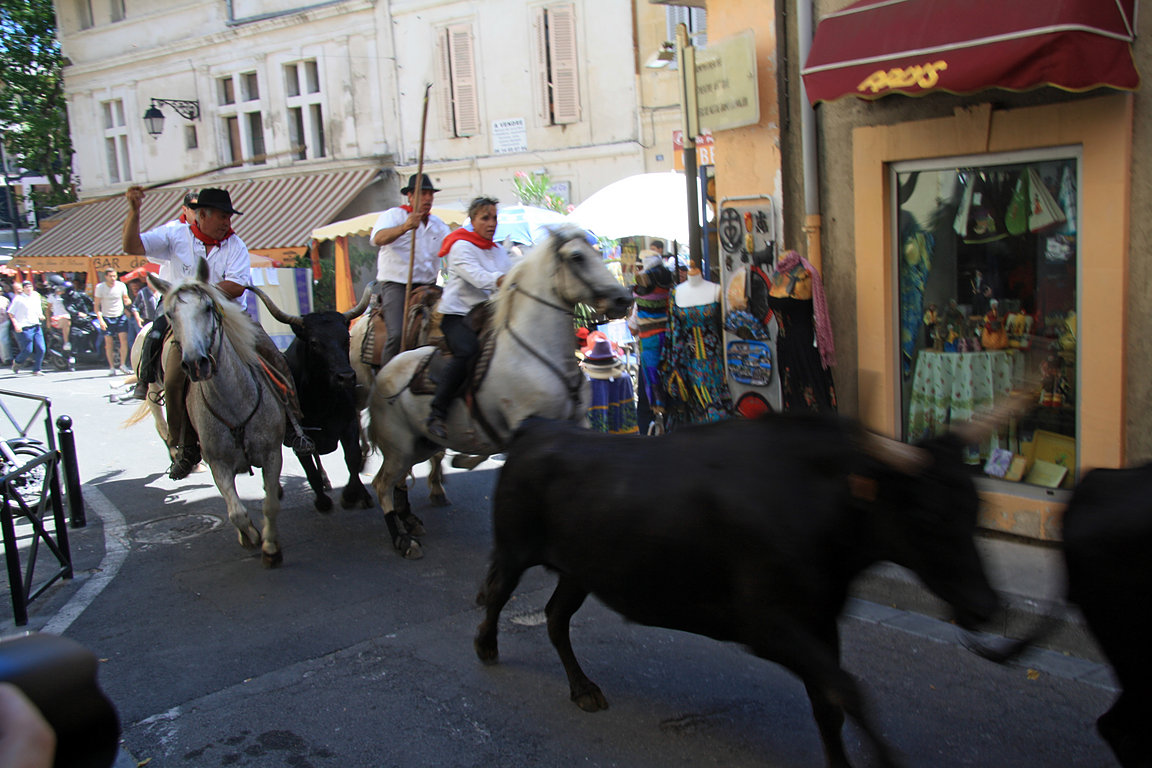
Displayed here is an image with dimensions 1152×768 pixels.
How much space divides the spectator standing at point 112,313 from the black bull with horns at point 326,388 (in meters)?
14.5

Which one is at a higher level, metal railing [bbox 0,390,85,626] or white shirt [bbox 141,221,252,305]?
white shirt [bbox 141,221,252,305]

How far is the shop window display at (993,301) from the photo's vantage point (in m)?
5.95

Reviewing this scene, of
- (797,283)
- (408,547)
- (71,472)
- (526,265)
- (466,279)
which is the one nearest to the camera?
(526,265)

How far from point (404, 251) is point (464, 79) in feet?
47.1

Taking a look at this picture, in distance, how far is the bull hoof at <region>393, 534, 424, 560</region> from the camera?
22.6 feet

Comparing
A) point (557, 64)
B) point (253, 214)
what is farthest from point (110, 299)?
point (557, 64)

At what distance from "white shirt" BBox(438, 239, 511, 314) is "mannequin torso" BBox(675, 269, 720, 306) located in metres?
2.01

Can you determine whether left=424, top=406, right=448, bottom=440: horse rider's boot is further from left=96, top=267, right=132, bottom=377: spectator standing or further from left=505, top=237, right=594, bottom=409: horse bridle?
left=96, top=267, right=132, bottom=377: spectator standing

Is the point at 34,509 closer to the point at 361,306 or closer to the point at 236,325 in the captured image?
the point at 236,325

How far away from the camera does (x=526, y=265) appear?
6.30 m

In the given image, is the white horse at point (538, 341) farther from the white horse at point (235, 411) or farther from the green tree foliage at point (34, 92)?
the green tree foliage at point (34, 92)

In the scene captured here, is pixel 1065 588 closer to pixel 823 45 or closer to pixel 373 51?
pixel 823 45

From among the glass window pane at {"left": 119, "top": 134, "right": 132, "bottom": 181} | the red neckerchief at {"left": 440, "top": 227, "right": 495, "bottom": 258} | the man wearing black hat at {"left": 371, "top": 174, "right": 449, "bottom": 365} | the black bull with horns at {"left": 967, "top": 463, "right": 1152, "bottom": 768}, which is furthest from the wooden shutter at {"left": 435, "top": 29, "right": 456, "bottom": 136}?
the black bull with horns at {"left": 967, "top": 463, "right": 1152, "bottom": 768}

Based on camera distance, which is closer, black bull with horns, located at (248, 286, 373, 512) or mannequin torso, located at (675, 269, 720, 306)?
black bull with horns, located at (248, 286, 373, 512)
